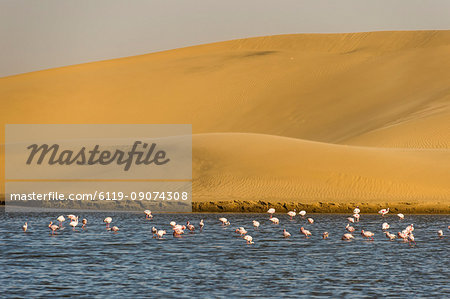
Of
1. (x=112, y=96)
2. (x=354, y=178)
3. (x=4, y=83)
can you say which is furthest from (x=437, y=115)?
(x=4, y=83)

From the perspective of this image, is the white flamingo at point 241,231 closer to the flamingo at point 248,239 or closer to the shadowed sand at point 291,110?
the flamingo at point 248,239

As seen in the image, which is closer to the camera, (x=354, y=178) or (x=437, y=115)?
(x=354, y=178)

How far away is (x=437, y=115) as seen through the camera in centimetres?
8169

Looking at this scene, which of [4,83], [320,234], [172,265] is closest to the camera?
[172,265]

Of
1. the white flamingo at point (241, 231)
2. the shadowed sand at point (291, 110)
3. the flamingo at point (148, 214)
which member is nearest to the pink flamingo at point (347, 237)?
the white flamingo at point (241, 231)

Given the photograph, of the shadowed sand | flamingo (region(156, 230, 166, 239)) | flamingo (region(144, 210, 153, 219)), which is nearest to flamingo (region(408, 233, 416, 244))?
flamingo (region(156, 230, 166, 239))

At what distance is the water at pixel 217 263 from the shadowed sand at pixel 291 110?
51.8 feet

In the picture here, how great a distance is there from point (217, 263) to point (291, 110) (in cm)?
7652

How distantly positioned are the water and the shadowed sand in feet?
51.8

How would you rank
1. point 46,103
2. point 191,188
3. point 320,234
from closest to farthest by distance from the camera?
point 320,234 → point 191,188 → point 46,103

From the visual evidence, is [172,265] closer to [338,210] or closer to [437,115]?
[338,210]

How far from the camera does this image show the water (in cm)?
2286

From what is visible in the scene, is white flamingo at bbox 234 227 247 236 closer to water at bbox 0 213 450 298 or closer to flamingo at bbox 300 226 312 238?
water at bbox 0 213 450 298

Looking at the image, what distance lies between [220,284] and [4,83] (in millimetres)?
109667
